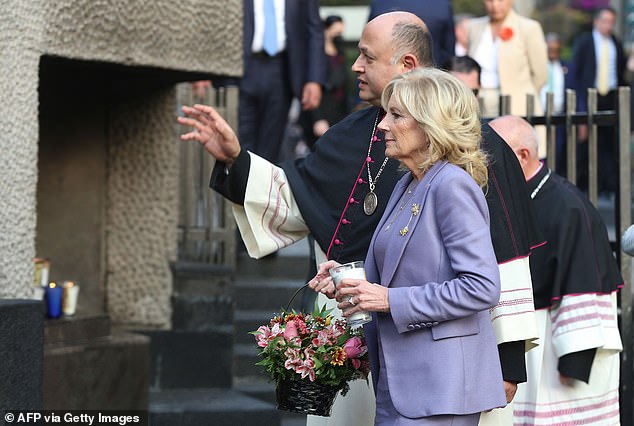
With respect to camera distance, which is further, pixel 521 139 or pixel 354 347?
pixel 521 139

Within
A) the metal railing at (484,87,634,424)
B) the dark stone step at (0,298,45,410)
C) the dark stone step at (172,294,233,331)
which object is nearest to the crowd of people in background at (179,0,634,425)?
the metal railing at (484,87,634,424)

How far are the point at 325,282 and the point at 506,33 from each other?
5.79 metres

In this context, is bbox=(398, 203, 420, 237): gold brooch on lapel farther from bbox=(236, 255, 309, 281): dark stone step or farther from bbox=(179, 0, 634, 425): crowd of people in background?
bbox=(236, 255, 309, 281): dark stone step

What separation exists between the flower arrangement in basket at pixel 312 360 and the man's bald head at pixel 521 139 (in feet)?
6.27

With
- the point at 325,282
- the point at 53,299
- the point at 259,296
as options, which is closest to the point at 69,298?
the point at 53,299

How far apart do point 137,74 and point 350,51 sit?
16.6 m

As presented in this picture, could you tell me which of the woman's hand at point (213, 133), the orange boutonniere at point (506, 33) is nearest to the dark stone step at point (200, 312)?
the woman's hand at point (213, 133)

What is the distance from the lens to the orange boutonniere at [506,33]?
9.56 meters

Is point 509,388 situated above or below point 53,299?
below

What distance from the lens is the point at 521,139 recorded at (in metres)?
6.02

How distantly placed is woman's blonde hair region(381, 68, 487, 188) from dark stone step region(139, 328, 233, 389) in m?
3.70

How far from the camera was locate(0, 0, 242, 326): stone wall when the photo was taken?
18.8 feet

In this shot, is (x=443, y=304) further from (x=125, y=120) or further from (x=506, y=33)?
(x=506, y=33)

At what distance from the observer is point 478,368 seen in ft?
13.0
